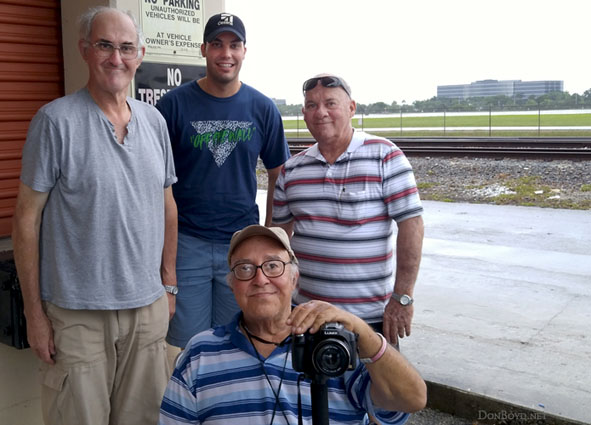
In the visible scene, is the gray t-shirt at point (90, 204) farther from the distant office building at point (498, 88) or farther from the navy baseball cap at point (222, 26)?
the distant office building at point (498, 88)

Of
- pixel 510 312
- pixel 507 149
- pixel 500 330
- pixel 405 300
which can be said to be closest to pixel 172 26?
pixel 405 300

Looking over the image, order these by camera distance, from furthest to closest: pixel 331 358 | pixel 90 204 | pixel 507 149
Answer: pixel 507 149 → pixel 90 204 → pixel 331 358

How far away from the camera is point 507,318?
5715 mm

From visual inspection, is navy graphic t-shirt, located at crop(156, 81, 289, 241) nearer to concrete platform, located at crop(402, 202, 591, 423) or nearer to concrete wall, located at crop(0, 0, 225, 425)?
concrete wall, located at crop(0, 0, 225, 425)

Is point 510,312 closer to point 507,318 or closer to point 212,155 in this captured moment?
point 507,318

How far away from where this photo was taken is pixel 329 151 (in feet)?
10.8

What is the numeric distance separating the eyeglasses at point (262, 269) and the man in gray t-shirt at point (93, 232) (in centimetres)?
79

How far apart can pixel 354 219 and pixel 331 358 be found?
145cm

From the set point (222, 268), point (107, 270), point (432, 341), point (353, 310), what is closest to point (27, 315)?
point (107, 270)

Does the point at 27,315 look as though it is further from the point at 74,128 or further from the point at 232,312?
the point at 232,312

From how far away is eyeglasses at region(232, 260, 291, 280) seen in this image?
2.19 metres

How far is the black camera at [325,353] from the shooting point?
173 centimetres

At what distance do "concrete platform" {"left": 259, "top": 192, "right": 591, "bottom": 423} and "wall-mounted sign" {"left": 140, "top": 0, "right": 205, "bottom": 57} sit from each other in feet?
8.62

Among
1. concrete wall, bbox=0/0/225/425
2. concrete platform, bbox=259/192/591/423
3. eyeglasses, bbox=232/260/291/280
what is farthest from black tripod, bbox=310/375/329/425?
concrete platform, bbox=259/192/591/423
